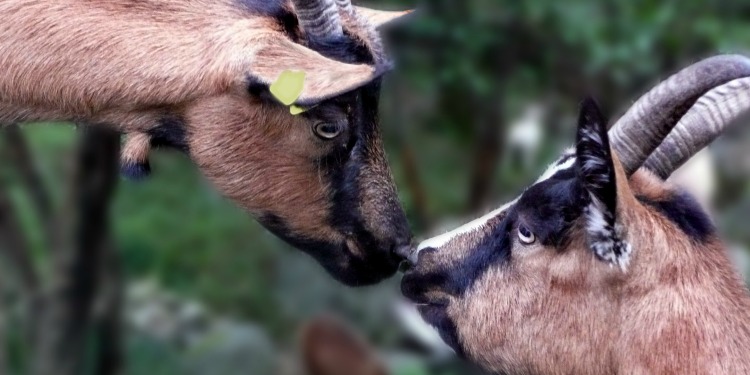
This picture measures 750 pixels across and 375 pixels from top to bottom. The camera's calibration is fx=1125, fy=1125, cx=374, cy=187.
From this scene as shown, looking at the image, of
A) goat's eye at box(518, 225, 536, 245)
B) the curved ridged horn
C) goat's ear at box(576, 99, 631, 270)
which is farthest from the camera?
the curved ridged horn

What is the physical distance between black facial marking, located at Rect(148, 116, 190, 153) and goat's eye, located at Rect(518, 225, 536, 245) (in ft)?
4.87

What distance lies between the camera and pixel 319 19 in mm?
4699

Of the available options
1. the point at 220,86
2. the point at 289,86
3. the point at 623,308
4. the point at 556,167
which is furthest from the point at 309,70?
the point at 623,308

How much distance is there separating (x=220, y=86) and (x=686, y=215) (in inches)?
76.5

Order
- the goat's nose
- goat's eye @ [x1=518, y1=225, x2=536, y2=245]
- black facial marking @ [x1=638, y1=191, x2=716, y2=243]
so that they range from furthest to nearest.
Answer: the goat's nose → goat's eye @ [x1=518, y1=225, x2=536, y2=245] → black facial marking @ [x1=638, y1=191, x2=716, y2=243]

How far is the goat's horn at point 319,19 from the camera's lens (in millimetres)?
4676

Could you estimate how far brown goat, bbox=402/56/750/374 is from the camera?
395 centimetres

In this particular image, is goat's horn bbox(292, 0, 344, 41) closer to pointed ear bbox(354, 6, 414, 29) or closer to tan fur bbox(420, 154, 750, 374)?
pointed ear bbox(354, 6, 414, 29)

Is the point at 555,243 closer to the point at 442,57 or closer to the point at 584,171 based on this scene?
the point at 584,171

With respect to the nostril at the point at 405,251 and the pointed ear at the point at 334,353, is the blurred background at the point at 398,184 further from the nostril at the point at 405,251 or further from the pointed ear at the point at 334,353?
the nostril at the point at 405,251

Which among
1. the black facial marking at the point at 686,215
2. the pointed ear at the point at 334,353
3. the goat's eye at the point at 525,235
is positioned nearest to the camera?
the black facial marking at the point at 686,215

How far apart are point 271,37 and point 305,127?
0.41 meters

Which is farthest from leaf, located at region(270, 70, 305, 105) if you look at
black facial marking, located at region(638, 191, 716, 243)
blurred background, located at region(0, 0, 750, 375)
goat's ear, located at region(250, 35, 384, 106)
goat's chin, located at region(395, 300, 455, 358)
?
goat's chin, located at region(395, 300, 455, 358)

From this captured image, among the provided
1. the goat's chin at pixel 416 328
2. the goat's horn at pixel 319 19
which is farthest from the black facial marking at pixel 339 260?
the goat's chin at pixel 416 328
